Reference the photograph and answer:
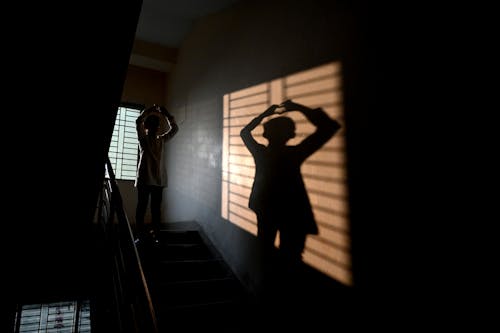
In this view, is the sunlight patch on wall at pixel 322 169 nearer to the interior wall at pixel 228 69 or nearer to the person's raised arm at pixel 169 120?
the interior wall at pixel 228 69

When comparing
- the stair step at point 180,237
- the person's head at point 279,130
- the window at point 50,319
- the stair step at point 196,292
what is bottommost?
the window at point 50,319

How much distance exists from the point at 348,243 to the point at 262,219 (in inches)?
34.1

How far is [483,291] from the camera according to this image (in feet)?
3.28

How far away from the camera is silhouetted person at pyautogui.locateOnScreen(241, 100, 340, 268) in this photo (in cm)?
189

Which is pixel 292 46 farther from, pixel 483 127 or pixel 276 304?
pixel 276 304

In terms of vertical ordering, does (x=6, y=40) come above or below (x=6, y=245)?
above

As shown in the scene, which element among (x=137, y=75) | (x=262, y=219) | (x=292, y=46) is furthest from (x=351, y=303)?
(x=137, y=75)

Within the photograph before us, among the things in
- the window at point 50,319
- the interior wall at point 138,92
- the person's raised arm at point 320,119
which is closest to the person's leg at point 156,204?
the person's raised arm at point 320,119

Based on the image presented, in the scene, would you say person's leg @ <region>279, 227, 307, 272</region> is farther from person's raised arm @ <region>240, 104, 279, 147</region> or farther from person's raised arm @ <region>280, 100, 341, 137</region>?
person's raised arm @ <region>240, 104, 279, 147</region>

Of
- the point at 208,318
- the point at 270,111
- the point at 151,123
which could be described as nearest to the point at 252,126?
the point at 270,111

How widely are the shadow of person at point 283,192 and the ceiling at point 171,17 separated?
201cm

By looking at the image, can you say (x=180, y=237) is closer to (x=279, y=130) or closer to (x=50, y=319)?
(x=279, y=130)

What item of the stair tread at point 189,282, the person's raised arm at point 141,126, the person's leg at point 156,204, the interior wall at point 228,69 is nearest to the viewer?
the interior wall at point 228,69

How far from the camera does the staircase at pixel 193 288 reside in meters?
2.10
